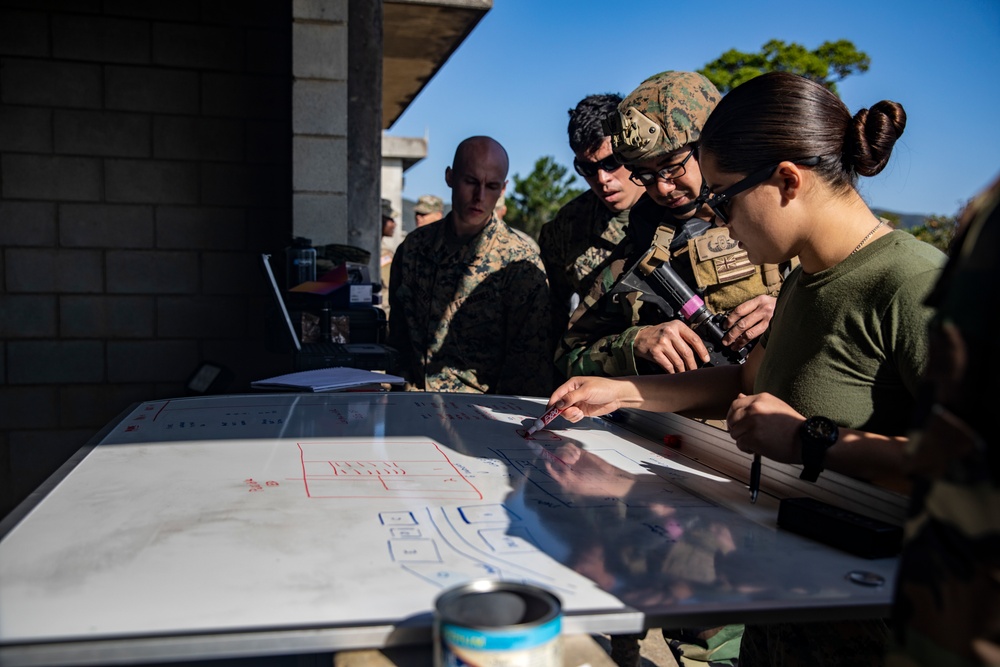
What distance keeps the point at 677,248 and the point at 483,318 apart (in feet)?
4.24

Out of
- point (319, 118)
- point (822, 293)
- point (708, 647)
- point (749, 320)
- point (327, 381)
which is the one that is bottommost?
point (708, 647)

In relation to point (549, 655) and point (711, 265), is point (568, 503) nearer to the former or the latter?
point (549, 655)

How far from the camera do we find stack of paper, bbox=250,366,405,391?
256cm

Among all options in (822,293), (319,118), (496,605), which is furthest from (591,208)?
(496,605)

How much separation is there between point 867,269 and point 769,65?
65.3ft

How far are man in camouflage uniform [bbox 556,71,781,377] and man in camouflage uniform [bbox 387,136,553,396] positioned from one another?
833 millimetres

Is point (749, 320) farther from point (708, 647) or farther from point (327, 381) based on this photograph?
point (327, 381)

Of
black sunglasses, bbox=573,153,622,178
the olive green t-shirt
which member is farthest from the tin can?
black sunglasses, bbox=573,153,622,178

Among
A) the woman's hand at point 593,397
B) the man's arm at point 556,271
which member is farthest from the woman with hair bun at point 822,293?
the man's arm at point 556,271

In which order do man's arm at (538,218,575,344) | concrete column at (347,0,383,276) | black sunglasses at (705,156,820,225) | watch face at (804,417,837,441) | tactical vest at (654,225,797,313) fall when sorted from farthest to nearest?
1. concrete column at (347,0,383,276)
2. man's arm at (538,218,575,344)
3. tactical vest at (654,225,797,313)
4. black sunglasses at (705,156,820,225)
5. watch face at (804,417,837,441)

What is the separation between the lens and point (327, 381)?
2.62 m

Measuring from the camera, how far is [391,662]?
904 mm

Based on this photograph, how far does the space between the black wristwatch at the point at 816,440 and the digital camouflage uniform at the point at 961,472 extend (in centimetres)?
61

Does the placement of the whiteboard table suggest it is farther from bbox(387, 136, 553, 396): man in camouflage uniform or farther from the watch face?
bbox(387, 136, 553, 396): man in camouflage uniform
